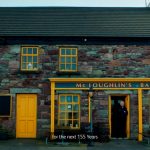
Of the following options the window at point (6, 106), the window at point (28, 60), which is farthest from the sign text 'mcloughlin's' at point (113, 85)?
the window at point (6, 106)

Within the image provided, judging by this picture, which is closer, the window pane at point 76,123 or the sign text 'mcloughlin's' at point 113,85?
the sign text 'mcloughlin's' at point 113,85

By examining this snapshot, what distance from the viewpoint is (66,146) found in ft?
57.9

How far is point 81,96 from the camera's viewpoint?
19797 mm

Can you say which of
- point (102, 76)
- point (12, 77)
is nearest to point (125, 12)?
point (102, 76)

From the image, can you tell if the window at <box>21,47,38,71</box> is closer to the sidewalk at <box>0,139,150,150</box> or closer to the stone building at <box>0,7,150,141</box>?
the stone building at <box>0,7,150,141</box>

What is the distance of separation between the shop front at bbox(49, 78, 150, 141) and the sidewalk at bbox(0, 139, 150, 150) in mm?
1227

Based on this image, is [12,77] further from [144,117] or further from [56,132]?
[144,117]

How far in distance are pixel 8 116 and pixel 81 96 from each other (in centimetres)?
385

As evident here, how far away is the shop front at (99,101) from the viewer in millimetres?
19625

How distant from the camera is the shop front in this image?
64.4ft

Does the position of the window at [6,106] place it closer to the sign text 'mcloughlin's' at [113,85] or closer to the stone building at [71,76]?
the stone building at [71,76]

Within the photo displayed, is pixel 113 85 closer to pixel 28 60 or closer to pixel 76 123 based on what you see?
pixel 76 123

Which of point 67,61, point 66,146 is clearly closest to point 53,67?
point 67,61

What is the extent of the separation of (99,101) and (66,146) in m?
3.28
